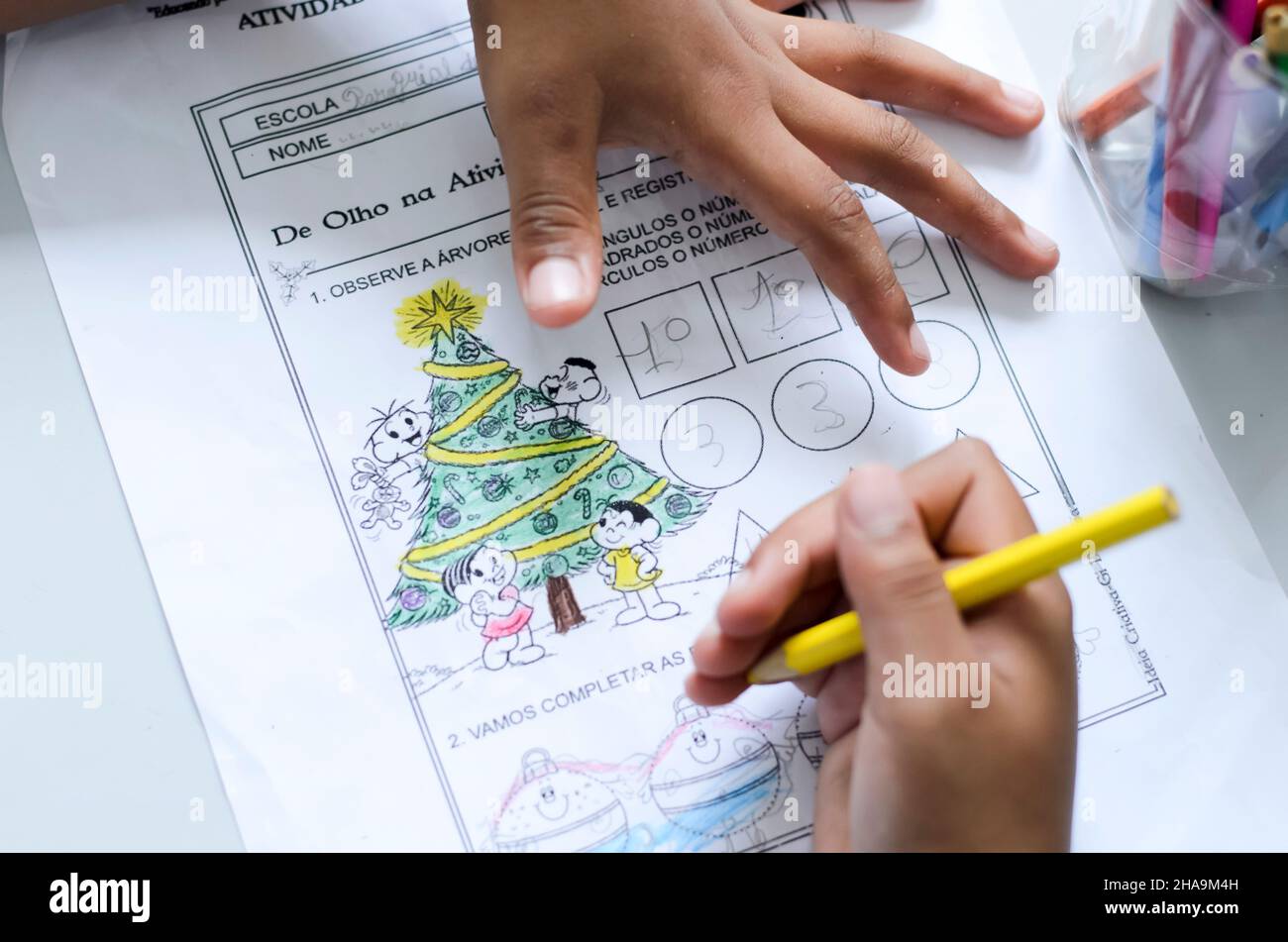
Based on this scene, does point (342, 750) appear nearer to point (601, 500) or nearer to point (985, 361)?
point (601, 500)

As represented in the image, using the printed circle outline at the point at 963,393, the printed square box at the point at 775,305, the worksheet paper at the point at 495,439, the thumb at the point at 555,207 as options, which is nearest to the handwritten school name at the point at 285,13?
the worksheet paper at the point at 495,439

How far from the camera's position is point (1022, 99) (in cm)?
61

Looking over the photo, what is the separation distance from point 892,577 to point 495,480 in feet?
0.74

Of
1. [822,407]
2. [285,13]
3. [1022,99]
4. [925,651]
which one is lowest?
[925,651]

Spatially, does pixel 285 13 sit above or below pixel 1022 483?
above

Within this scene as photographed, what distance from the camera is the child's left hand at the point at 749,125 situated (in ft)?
1.74

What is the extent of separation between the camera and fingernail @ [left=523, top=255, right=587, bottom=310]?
0.51m

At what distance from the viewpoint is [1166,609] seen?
55cm

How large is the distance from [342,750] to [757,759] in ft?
0.67

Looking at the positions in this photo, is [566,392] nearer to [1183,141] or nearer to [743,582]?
[743,582]

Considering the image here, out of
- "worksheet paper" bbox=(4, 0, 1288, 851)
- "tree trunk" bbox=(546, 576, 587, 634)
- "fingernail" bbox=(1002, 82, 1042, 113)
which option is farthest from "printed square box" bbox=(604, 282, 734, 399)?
"fingernail" bbox=(1002, 82, 1042, 113)

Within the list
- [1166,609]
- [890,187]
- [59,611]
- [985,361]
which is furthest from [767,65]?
[59,611]

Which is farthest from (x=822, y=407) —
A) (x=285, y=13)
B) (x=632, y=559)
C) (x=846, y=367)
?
(x=285, y=13)

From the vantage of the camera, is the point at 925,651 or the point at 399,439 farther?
the point at 399,439
